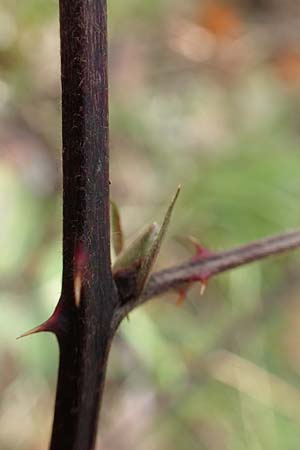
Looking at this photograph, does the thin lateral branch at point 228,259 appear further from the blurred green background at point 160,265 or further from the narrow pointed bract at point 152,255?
the blurred green background at point 160,265

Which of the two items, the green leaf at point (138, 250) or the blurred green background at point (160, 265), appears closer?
the green leaf at point (138, 250)

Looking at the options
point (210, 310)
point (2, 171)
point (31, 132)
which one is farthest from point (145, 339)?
point (31, 132)

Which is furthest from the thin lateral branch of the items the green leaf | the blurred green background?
the blurred green background

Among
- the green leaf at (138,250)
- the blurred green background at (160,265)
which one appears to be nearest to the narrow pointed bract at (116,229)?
the green leaf at (138,250)

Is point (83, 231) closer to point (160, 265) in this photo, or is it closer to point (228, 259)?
point (228, 259)

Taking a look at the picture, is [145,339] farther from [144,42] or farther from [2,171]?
[144,42]
